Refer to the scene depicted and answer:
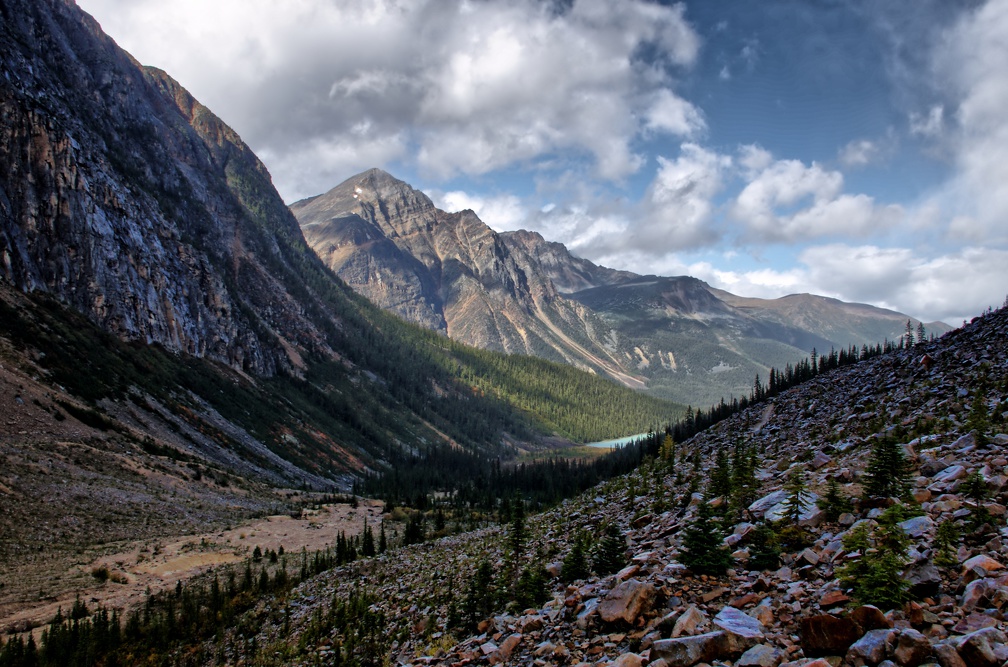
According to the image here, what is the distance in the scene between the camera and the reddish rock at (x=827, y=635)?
28.7ft

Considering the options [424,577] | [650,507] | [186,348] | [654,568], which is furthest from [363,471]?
[654,568]

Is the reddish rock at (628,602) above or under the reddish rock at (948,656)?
under

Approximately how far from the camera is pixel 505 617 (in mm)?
16500

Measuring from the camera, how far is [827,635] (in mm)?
8945

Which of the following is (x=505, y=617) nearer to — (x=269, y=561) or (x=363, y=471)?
(x=269, y=561)

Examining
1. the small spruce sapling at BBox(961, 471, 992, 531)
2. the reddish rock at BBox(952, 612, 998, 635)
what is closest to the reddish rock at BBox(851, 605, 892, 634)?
the reddish rock at BBox(952, 612, 998, 635)

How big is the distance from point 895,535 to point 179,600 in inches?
1697

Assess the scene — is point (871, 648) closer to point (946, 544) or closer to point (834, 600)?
point (834, 600)

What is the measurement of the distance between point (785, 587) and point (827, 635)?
104 inches

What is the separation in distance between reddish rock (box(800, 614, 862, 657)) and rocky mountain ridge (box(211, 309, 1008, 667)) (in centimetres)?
2

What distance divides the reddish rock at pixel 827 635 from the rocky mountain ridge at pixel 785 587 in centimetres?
2

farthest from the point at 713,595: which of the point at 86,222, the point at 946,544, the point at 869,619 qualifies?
the point at 86,222

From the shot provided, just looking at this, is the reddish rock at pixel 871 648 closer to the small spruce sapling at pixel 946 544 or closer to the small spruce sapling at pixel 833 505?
the small spruce sapling at pixel 946 544

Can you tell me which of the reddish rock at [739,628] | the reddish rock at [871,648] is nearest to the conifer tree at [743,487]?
the reddish rock at [739,628]
